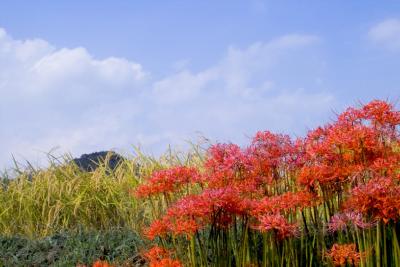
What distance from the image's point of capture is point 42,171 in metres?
10.5

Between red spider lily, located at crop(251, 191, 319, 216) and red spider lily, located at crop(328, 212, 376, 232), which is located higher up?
red spider lily, located at crop(251, 191, 319, 216)

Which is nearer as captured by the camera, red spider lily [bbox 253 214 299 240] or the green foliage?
red spider lily [bbox 253 214 299 240]

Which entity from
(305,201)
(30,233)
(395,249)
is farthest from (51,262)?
(395,249)

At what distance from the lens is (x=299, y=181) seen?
4.41m

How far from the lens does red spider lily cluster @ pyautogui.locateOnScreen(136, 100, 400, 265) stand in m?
4.01

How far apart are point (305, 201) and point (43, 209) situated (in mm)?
5630

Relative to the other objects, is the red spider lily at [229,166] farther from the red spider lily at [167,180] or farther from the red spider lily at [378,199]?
the red spider lily at [378,199]

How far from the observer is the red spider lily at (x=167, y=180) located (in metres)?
4.75

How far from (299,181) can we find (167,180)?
0.99m

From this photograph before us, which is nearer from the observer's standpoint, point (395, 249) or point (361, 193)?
point (361, 193)

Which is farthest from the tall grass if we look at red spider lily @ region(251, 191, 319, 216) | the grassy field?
red spider lily @ region(251, 191, 319, 216)

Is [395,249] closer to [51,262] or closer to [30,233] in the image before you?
[51,262]

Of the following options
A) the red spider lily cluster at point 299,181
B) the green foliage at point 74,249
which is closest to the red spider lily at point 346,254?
the red spider lily cluster at point 299,181

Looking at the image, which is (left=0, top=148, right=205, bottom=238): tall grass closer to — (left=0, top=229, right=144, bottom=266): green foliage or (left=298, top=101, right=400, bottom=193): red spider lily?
(left=0, top=229, right=144, bottom=266): green foliage
